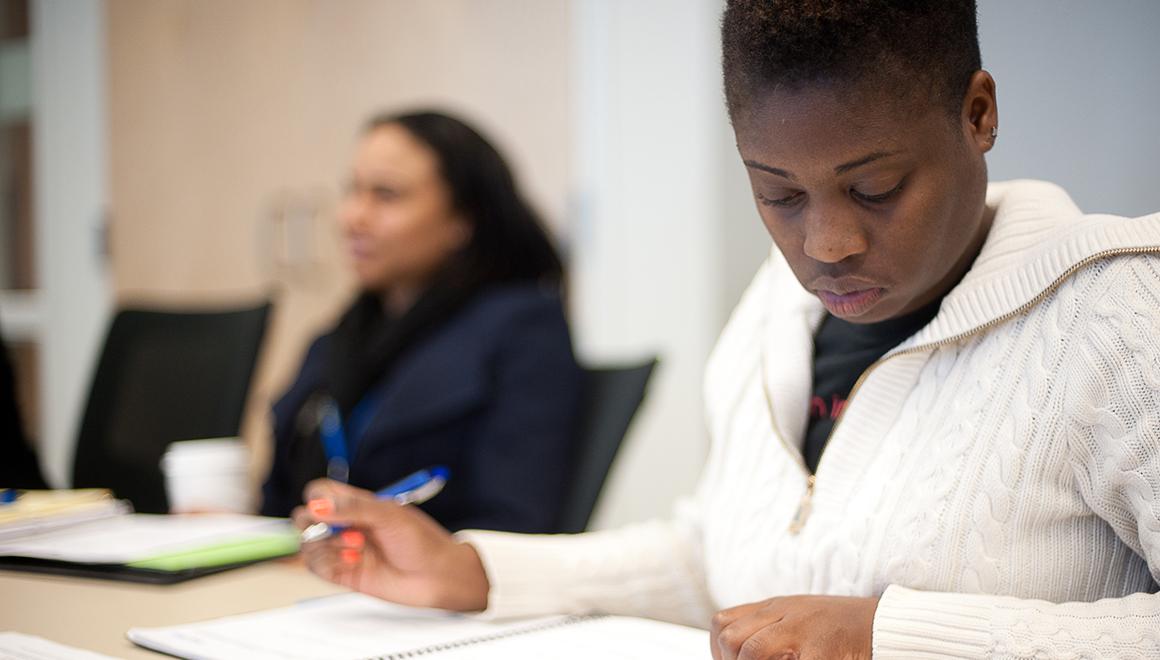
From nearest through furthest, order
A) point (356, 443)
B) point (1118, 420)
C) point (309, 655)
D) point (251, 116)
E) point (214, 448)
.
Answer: point (1118, 420), point (309, 655), point (214, 448), point (356, 443), point (251, 116)

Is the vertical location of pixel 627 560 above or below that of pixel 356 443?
above

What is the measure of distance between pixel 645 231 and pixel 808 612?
200 cm

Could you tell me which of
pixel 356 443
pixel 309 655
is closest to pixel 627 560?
pixel 309 655

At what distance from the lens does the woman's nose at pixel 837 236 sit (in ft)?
2.53

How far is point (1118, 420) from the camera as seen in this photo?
27.9 inches

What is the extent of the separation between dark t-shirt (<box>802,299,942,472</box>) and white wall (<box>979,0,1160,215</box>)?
0.59 ft

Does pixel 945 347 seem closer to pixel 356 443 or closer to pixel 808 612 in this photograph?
pixel 808 612

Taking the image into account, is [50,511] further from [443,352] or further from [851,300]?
[851,300]

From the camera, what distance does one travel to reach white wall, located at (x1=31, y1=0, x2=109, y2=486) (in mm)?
3896

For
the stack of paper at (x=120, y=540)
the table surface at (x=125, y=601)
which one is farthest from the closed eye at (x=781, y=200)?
the stack of paper at (x=120, y=540)

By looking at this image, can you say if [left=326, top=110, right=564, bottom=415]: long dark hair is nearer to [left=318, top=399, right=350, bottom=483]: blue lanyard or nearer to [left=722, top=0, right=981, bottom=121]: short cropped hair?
[left=318, top=399, right=350, bottom=483]: blue lanyard

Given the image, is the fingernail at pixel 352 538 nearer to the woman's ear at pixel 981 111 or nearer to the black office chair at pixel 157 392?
the woman's ear at pixel 981 111

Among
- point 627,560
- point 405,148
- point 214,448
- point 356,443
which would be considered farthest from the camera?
point 405,148

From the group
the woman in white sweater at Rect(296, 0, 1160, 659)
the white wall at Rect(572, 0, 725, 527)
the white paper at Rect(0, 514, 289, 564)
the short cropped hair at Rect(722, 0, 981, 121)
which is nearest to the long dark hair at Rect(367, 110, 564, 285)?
the white wall at Rect(572, 0, 725, 527)
